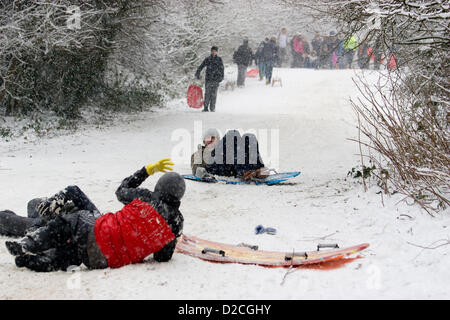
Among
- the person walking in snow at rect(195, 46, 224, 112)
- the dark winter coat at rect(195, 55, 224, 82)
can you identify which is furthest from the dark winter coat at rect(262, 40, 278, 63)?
the dark winter coat at rect(195, 55, 224, 82)

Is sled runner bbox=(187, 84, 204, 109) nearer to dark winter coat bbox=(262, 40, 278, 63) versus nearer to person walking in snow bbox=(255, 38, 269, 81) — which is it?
dark winter coat bbox=(262, 40, 278, 63)

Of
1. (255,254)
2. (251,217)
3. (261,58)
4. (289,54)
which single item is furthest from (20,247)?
(289,54)

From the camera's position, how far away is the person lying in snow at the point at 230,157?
8.23m

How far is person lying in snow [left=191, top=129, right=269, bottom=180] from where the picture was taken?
324 inches

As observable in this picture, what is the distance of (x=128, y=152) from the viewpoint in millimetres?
11305

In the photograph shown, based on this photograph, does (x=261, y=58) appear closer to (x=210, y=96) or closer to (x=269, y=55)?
(x=269, y=55)

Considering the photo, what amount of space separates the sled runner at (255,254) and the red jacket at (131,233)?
58 centimetres

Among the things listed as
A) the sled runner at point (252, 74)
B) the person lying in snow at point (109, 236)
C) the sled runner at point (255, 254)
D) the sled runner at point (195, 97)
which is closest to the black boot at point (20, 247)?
the person lying in snow at point (109, 236)

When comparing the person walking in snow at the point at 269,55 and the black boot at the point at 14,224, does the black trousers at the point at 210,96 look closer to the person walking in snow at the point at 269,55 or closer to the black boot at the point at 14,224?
the person walking in snow at the point at 269,55

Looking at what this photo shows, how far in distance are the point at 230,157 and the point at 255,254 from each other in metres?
3.92

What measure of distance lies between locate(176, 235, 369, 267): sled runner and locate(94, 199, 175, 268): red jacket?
0.58 meters

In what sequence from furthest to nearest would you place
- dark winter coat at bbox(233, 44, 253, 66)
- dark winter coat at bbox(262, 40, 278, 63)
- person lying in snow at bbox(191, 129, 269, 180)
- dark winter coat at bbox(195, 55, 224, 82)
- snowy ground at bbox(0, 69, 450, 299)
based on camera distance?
dark winter coat at bbox(262, 40, 278, 63), dark winter coat at bbox(233, 44, 253, 66), dark winter coat at bbox(195, 55, 224, 82), person lying in snow at bbox(191, 129, 269, 180), snowy ground at bbox(0, 69, 450, 299)
